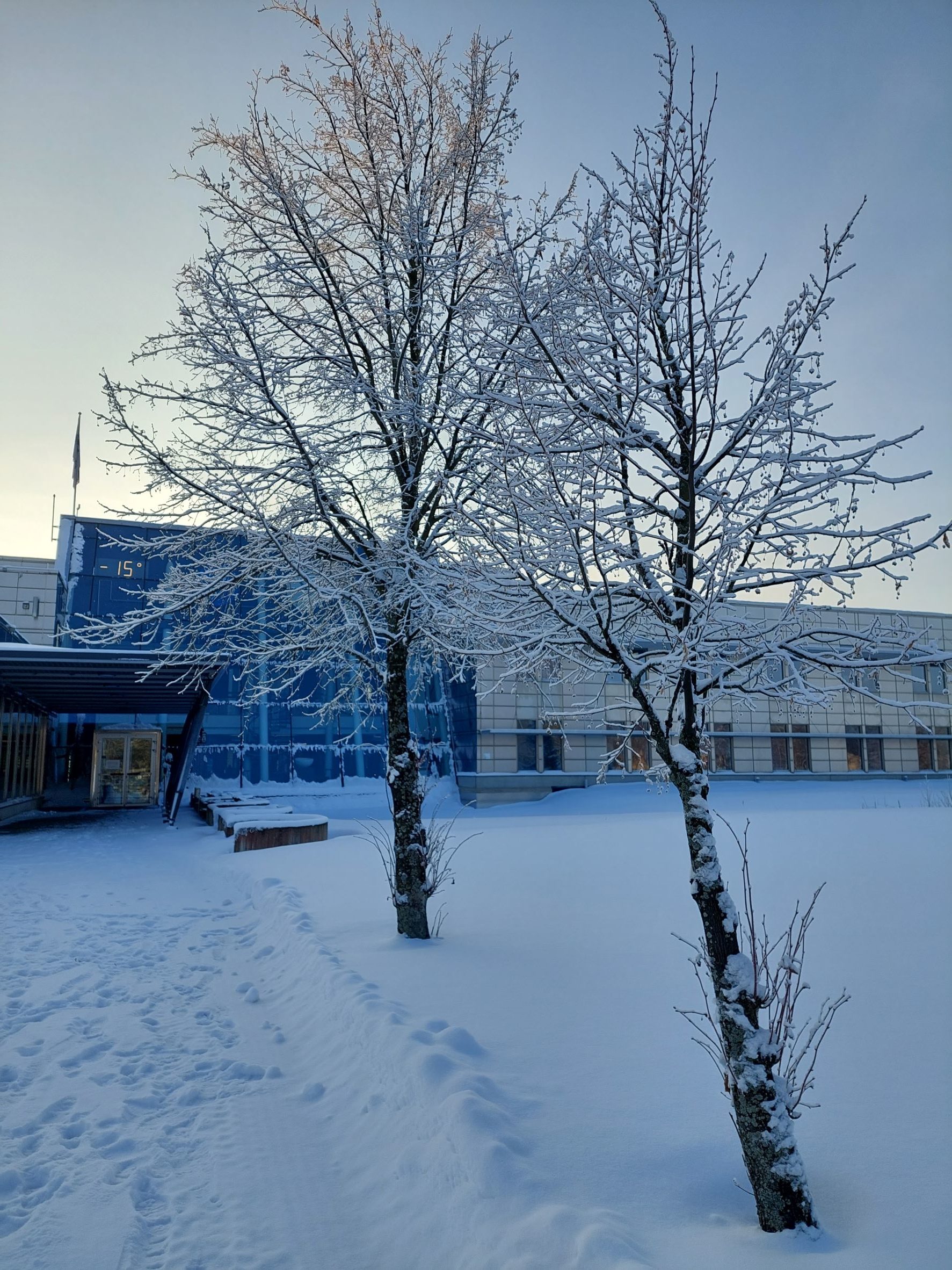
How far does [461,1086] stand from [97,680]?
777 inches

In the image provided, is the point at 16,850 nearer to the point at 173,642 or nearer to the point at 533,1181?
the point at 173,642

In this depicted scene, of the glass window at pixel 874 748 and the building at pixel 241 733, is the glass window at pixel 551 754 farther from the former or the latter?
the glass window at pixel 874 748

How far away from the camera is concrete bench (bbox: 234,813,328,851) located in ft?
51.4

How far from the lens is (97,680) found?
2105 cm

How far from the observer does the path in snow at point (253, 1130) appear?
3.26 m

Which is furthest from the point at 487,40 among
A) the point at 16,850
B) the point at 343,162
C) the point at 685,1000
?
the point at 16,850

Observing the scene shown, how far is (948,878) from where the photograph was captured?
303 inches

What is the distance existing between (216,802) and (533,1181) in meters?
19.7

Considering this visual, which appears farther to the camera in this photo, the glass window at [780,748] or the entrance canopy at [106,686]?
the glass window at [780,748]

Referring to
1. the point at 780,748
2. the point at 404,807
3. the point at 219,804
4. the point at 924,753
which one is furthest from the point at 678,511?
the point at 924,753

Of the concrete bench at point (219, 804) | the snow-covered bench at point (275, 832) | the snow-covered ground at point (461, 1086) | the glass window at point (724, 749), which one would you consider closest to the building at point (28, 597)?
the concrete bench at point (219, 804)

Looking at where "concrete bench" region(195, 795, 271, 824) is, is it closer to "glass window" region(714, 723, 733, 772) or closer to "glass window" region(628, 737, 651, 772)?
"glass window" region(628, 737, 651, 772)

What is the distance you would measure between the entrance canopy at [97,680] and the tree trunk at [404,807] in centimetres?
558

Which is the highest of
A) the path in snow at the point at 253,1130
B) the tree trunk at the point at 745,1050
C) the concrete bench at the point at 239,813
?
the tree trunk at the point at 745,1050
